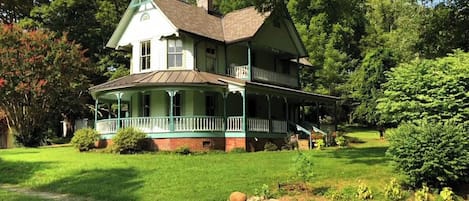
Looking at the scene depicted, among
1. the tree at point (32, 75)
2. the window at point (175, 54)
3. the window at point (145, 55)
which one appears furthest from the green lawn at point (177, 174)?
the tree at point (32, 75)

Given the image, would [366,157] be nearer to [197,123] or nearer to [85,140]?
[197,123]

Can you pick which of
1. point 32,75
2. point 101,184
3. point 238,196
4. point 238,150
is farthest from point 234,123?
point 32,75

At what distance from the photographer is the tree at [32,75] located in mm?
34281

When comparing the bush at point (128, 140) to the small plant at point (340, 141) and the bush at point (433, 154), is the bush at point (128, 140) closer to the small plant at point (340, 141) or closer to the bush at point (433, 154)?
the small plant at point (340, 141)

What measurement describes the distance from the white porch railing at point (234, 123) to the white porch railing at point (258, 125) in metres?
0.51

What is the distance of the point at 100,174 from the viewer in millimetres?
17594

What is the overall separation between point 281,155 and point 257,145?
15.9ft

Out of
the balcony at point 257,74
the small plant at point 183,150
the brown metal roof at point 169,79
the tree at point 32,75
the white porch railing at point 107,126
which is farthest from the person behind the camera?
the tree at point 32,75

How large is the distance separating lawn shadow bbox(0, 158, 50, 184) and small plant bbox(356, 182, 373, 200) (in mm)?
11936

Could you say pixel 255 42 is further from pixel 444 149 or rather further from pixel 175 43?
pixel 444 149

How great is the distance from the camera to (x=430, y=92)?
1487cm

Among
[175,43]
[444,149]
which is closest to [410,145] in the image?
[444,149]

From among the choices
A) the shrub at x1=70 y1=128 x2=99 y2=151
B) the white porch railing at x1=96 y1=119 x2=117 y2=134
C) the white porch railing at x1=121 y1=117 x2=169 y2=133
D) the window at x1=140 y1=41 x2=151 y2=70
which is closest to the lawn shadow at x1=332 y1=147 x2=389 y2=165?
the white porch railing at x1=121 y1=117 x2=169 y2=133

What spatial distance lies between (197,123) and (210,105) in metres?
3.31
